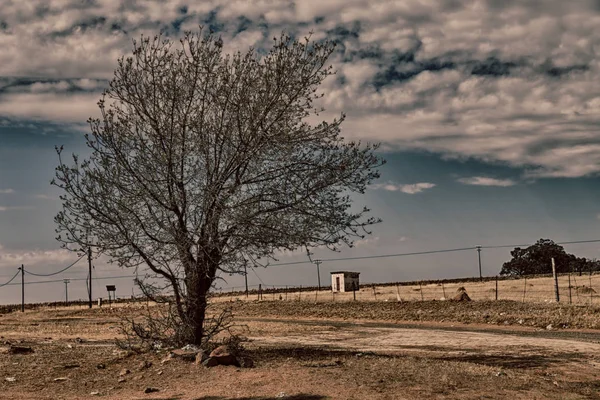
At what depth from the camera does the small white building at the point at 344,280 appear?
77938 millimetres

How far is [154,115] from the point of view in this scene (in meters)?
16.2

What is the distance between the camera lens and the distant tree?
113m

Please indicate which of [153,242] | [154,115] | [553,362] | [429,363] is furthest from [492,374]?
[154,115]

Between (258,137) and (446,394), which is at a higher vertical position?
(258,137)

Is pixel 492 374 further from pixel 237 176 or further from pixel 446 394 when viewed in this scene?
pixel 237 176

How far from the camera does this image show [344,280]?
78.0 meters

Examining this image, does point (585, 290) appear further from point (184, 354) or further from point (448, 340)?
point (184, 354)

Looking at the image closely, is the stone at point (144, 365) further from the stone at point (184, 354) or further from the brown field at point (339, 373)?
the stone at point (184, 354)

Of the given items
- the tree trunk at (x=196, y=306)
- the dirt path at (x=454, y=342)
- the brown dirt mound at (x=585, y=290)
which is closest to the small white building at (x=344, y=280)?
the brown dirt mound at (x=585, y=290)

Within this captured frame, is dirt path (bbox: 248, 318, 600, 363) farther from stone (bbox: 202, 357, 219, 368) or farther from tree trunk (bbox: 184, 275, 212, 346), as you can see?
stone (bbox: 202, 357, 219, 368)

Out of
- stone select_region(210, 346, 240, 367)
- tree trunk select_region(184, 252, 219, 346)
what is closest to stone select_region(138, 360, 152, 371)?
tree trunk select_region(184, 252, 219, 346)

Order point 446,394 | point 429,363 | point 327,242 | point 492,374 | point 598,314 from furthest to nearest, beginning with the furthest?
point 598,314, point 327,242, point 429,363, point 492,374, point 446,394

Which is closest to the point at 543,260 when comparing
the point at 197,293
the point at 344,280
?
the point at 344,280

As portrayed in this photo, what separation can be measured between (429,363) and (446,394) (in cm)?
334
